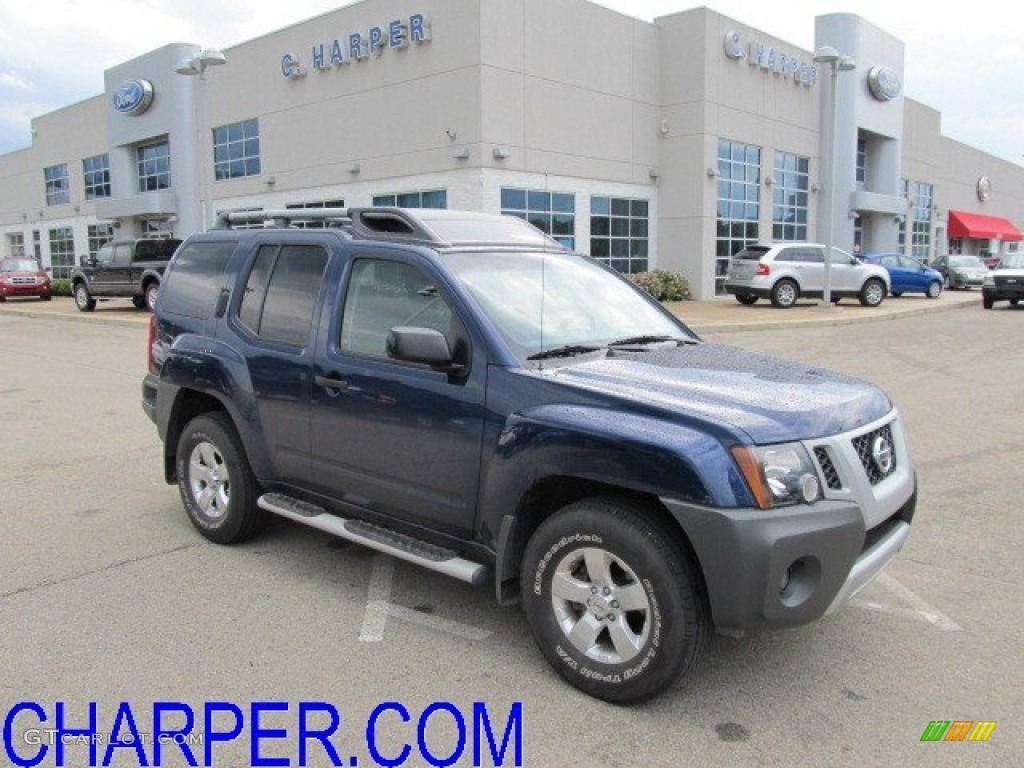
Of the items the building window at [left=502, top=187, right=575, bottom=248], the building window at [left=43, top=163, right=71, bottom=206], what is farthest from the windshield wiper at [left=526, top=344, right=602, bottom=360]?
the building window at [left=43, top=163, right=71, bottom=206]

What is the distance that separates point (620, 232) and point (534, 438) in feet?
82.8

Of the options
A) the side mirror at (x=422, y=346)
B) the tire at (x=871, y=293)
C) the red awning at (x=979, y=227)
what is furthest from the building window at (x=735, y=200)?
the side mirror at (x=422, y=346)

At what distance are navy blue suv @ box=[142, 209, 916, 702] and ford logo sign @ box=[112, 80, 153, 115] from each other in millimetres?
35853

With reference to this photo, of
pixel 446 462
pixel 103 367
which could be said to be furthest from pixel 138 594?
pixel 103 367

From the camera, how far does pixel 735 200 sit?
29.8m

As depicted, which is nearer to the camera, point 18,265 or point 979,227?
point 18,265

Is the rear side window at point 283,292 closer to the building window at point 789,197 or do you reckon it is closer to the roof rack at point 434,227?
the roof rack at point 434,227

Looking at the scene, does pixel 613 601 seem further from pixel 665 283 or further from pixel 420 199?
pixel 665 283

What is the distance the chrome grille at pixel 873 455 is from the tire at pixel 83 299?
26217 mm

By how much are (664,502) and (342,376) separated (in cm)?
190

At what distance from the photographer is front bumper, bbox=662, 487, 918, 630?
9.85 feet

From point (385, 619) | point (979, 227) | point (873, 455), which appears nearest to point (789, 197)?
point (979, 227)

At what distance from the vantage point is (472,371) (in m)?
3.77

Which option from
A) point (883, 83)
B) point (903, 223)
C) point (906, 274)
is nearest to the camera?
point (906, 274)
